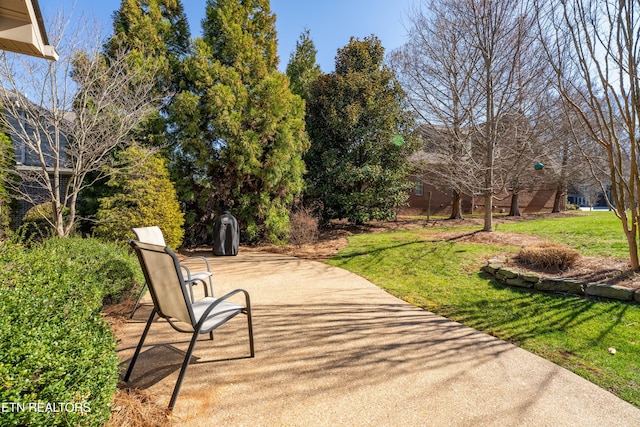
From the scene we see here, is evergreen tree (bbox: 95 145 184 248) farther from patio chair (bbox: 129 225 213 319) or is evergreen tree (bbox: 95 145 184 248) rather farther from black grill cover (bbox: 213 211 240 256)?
patio chair (bbox: 129 225 213 319)

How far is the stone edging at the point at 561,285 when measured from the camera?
171 inches

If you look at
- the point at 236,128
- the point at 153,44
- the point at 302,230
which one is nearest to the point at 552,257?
the point at 302,230

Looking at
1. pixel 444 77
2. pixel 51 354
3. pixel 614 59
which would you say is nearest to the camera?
pixel 51 354

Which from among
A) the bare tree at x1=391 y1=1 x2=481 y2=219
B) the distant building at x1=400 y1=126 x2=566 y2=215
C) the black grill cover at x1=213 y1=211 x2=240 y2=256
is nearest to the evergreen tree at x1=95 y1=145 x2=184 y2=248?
the black grill cover at x1=213 y1=211 x2=240 y2=256

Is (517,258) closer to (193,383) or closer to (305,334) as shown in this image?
(305,334)

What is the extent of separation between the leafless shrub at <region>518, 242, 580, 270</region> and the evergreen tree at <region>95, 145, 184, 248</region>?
7.77 meters

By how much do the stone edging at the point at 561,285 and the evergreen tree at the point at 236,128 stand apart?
648cm

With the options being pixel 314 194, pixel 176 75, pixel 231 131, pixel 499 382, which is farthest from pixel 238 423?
pixel 314 194

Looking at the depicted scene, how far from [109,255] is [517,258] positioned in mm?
7063

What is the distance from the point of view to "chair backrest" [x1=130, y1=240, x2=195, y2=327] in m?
2.31

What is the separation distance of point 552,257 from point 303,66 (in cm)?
1310

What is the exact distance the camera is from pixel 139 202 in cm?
724

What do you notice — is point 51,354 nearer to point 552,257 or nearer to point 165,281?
point 165,281

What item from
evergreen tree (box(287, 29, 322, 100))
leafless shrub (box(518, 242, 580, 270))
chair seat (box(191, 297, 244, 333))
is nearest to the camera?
chair seat (box(191, 297, 244, 333))
